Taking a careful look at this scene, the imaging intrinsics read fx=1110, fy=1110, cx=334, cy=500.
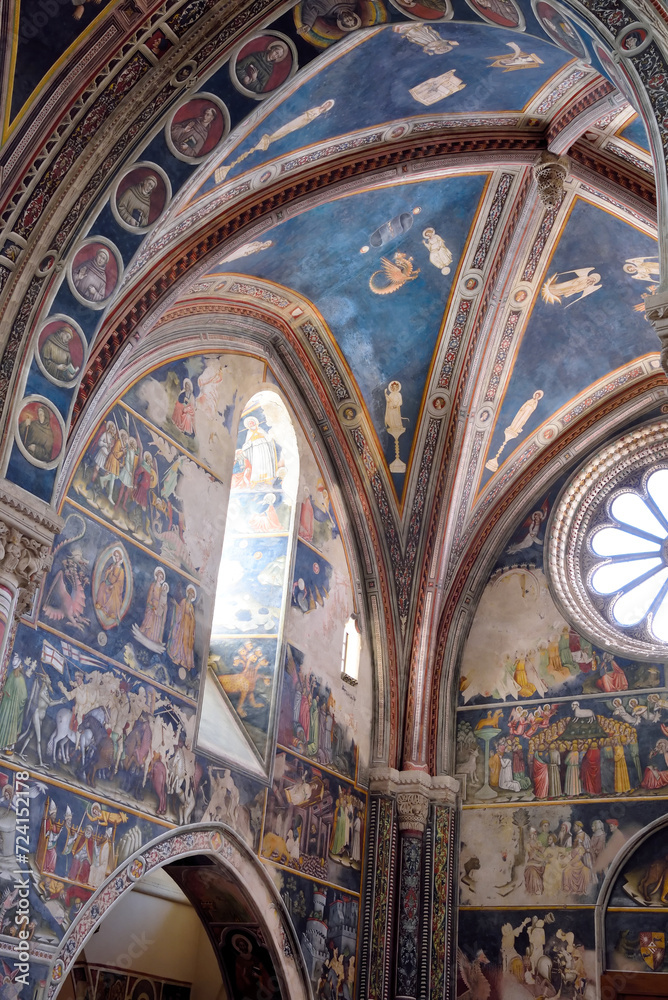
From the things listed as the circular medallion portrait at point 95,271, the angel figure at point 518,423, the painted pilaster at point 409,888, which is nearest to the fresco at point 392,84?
the circular medallion portrait at point 95,271


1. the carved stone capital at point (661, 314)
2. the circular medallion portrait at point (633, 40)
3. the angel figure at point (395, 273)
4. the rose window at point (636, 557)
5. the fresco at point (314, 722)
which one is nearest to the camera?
the carved stone capital at point (661, 314)

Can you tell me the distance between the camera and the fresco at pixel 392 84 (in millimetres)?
10242

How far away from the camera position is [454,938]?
560 inches

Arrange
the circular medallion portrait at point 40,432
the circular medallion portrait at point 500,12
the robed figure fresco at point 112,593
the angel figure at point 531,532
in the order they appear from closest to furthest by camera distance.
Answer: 1. the circular medallion portrait at point 40,432
2. the circular medallion portrait at point 500,12
3. the robed figure fresco at point 112,593
4. the angel figure at point 531,532

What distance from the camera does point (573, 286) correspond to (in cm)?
1455

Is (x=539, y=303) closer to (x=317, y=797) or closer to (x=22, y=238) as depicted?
(x=317, y=797)

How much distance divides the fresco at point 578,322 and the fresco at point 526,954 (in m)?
5.97

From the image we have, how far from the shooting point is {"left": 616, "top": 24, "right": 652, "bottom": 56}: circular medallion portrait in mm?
7258

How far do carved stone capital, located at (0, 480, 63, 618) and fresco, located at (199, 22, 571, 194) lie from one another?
370 centimetres

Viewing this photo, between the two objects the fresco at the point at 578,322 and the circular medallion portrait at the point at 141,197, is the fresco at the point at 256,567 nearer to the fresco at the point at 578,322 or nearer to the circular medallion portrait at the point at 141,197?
the fresco at the point at 578,322

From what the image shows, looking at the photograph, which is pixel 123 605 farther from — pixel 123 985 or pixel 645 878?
pixel 645 878

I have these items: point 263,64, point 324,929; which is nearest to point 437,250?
point 263,64

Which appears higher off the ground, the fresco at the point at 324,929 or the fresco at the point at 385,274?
the fresco at the point at 385,274

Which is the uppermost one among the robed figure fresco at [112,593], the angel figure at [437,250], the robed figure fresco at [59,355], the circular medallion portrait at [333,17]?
the angel figure at [437,250]
